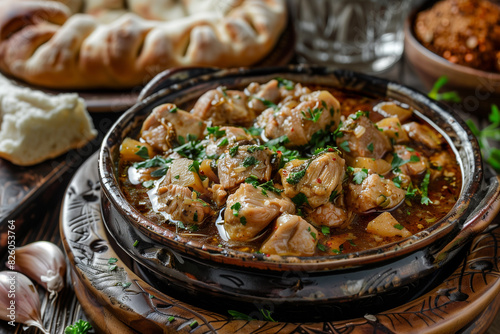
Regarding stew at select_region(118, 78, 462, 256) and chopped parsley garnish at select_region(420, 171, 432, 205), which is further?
chopped parsley garnish at select_region(420, 171, 432, 205)

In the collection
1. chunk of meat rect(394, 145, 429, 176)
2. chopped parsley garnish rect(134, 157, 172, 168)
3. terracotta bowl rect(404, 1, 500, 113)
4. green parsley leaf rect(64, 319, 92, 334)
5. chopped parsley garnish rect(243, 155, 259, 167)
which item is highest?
chopped parsley garnish rect(243, 155, 259, 167)

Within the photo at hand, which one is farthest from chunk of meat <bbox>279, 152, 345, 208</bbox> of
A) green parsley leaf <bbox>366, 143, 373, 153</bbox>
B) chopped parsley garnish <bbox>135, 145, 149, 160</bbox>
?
chopped parsley garnish <bbox>135, 145, 149, 160</bbox>

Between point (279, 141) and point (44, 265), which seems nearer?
point (279, 141)

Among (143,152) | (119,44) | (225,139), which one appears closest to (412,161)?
(225,139)

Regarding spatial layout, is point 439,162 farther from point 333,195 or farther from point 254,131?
point 254,131

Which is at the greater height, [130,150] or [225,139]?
[225,139]

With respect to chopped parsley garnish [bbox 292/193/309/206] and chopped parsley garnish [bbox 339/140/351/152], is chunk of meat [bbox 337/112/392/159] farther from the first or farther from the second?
chopped parsley garnish [bbox 292/193/309/206]

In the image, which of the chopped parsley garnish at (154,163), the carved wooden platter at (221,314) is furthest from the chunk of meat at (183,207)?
the carved wooden platter at (221,314)
